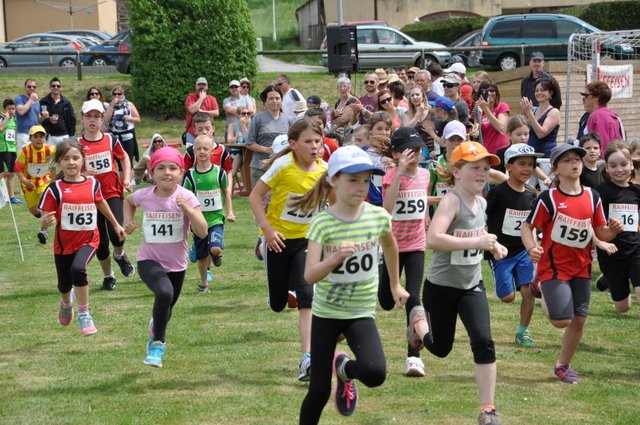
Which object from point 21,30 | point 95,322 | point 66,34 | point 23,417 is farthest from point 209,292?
point 21,30

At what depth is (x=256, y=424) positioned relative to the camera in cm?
694

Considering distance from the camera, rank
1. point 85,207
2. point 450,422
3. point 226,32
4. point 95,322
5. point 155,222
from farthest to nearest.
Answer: point 226,32 → point 95,322 → point 85,207 → point 155,222 → point 450,422

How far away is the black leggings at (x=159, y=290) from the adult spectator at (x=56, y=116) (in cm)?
1368

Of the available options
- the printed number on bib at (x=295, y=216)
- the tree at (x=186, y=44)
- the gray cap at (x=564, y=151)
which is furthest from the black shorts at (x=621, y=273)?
the tree at (x=186, y=44)

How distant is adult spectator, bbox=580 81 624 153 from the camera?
1256cm

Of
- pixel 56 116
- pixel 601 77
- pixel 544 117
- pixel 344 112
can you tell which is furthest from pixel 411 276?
pixel 56 116

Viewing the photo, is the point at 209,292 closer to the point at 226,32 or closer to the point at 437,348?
the point at 437,348

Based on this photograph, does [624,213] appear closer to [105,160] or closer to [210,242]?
[210,242]

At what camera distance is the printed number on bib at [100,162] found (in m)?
11.8

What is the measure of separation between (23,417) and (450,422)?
9.37 ft

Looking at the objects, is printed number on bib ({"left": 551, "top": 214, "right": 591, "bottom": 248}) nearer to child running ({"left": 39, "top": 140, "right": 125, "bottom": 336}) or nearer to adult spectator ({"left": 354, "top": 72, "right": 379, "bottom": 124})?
child running ({"left": 39, "top": 140, "right": 125, "bottom": 336})

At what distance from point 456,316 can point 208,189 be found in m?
4.76

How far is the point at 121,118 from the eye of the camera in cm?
2073

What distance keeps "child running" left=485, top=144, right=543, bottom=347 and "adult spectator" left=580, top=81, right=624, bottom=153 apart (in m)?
3.88
